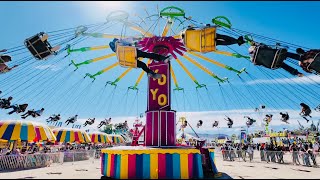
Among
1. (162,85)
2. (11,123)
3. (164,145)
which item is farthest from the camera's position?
(11,123)

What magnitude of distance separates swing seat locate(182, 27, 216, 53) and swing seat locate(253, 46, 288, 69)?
59.0 inches

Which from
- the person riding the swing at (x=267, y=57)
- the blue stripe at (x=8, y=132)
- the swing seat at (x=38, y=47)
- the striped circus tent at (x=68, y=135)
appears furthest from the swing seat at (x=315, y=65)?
the striped circus tent at (x=68, y=135)

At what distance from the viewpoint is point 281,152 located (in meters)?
19.5

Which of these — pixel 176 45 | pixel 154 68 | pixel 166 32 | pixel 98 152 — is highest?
pixel 166 32

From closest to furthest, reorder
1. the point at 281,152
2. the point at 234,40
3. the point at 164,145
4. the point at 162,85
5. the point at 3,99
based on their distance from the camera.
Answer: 1. the point at 234,40
2. the point at 164,145
3. the point at 162,85
4. the point at 3,99
5. the point at 281,152

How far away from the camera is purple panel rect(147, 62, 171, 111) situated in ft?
39.5

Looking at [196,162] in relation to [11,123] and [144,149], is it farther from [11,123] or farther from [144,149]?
[11,123]

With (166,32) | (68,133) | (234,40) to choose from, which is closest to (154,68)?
(166,32)

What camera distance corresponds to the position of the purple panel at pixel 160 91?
39.5ft

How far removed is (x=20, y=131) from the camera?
15.8 metres

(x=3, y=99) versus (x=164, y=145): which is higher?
(x=3, y=99)

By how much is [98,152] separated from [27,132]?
11565 millimetres

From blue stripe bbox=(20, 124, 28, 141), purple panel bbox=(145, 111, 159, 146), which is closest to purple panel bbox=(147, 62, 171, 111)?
purple panel bbox=(145, 111, 159, 146)

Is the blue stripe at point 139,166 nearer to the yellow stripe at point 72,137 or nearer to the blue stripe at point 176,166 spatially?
the blue stripe at point 176,166
